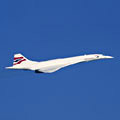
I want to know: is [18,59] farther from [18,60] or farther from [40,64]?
[40,64]

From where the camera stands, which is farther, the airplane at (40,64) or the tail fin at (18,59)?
the tail fin at (18,59)

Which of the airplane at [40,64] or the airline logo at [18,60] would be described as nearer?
the airplane at [40,64]

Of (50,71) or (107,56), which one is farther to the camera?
(107,56)

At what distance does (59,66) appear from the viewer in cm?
8919

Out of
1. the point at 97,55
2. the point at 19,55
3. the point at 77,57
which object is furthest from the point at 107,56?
the point at 19,55

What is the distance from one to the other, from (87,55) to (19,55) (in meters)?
20.7

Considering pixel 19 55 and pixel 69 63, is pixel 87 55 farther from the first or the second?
pixel 19 55

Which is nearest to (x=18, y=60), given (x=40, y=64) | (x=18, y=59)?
(x=18, y=59)

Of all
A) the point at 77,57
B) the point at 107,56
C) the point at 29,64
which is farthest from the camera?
the point at 107,56

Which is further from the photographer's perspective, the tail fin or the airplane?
the tail fin

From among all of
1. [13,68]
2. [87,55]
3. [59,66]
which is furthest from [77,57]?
[13,68]

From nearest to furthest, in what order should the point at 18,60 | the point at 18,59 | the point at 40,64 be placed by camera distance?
1. the point at 40,64
2. the point at 18,60
3. the point at 18,59

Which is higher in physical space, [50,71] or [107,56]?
[107,56]

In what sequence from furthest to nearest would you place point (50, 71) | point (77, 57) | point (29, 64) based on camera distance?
point (77, 57) → point (29, 64) → point (50, 71)
